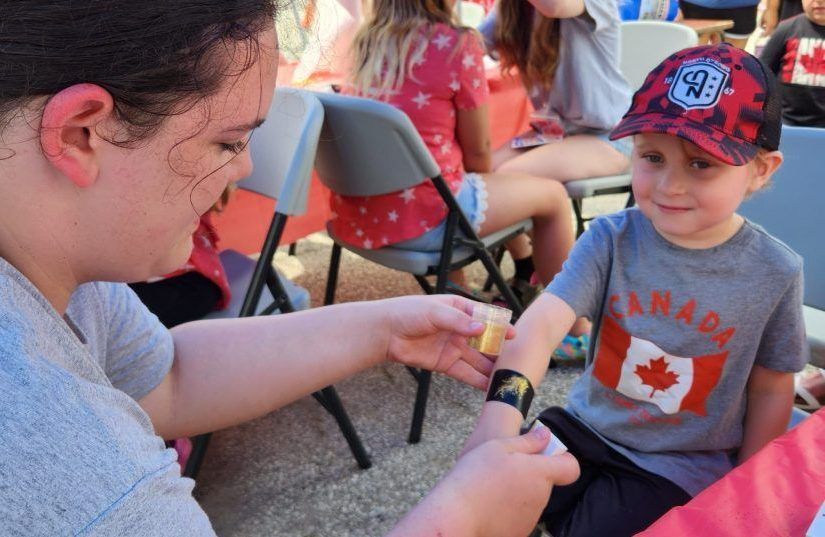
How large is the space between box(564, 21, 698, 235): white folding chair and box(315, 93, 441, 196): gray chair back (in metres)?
1.00

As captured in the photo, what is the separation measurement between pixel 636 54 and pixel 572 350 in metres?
1.78

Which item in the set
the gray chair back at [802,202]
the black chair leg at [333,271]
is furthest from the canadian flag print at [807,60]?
the black chair leg at [333,271]

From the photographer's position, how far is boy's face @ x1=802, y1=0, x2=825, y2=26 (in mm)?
3545

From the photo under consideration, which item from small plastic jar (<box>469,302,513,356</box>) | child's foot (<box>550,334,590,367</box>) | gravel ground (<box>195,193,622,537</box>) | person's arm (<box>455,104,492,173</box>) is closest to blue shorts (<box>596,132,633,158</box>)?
person's arm (<box>455,104,492,173</box>)

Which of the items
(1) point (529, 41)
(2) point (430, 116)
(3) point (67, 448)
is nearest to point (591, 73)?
(1) point (529, 41)

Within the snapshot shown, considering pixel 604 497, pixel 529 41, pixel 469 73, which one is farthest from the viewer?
pixel 529 41

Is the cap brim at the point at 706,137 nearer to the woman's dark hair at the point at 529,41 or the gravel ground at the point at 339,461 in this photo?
the gravel ground at the point at 339,461

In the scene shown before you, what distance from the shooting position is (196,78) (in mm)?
702

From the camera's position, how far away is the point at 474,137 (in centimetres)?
265

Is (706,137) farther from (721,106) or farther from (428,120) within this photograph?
(428,120)

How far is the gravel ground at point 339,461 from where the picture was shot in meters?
2.07

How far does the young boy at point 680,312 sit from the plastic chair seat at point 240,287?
0.97m

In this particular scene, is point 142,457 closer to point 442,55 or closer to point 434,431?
point 434,431

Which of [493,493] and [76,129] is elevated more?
[76,129]
